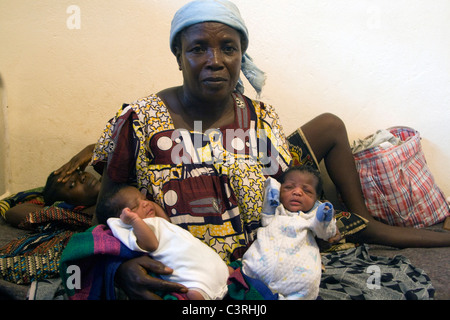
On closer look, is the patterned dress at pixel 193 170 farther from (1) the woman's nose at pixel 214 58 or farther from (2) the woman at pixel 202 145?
(1) the woman's nose at pixel 214 58

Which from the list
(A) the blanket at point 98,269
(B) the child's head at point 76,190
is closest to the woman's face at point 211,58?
(A) the blanket at point 98,269

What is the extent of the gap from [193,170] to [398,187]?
3.73 feet

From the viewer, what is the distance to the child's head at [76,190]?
2096 mm

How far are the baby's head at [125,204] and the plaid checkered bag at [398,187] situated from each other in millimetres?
1205

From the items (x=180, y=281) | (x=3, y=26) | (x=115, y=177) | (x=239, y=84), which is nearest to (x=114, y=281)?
(x=180, y=281)

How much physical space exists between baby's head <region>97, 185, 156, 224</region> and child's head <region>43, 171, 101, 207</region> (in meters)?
0.63

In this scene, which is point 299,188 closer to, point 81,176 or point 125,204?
point 125,204

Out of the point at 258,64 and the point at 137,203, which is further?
the point at 258,64

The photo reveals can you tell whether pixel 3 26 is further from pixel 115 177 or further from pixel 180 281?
pixel 180 281

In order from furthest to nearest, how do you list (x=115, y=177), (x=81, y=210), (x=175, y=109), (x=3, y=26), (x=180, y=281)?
(x=3, y=26)
(x=81, y=210)
(x=175, y=109)
(x=115, y=177)
(x=180, y=281)

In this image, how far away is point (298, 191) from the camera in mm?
1659

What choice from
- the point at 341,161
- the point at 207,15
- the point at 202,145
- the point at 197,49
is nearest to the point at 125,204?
the point at 202,145

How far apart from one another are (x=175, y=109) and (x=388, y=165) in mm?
1151

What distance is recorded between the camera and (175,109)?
179 centimetres
